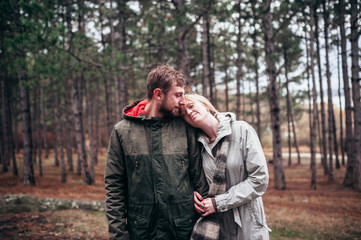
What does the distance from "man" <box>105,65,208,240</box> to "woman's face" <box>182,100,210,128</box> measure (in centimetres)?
7

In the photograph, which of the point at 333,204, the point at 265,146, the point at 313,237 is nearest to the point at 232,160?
the point at 313,237

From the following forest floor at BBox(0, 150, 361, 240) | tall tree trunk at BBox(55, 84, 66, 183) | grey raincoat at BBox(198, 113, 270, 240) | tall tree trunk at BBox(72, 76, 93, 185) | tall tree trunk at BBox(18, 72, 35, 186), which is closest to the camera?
grey raincoat at BBox(198, 113, 270, 240)

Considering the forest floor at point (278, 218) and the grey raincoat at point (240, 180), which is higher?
the grey raincoat at point (240, 180)

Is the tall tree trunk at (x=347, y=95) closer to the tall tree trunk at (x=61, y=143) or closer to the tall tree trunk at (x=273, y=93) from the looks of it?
the tall tree trunk at (x=273, y=93)

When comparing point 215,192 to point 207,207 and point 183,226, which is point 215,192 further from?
point 183,226

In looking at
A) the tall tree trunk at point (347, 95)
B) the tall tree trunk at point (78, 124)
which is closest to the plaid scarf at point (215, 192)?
the tall tree trunk at point (347, 95)

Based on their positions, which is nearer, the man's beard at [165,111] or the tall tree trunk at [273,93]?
the man's beard at [165,111]

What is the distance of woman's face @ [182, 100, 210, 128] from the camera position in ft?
7.98

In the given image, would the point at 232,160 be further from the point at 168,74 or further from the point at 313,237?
the point at 313,237

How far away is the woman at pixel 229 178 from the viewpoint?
227cm

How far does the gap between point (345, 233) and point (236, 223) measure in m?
5.53

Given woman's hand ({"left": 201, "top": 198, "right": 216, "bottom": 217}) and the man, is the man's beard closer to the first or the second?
the man

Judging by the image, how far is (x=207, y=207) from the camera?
2.28 metres

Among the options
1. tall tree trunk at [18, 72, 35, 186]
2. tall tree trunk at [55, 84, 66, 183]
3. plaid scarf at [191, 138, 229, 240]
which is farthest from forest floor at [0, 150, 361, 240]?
plaid scarf at [191, 138, 229, 240]
